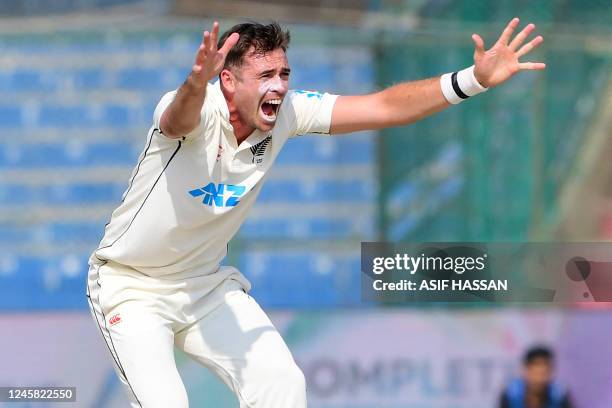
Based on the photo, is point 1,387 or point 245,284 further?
point 1,387

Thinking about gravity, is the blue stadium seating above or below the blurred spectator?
above

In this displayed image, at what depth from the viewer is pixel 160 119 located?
12.7ft

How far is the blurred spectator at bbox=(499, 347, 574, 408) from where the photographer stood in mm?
6129

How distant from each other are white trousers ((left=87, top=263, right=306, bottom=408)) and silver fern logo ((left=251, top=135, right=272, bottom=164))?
510 mm

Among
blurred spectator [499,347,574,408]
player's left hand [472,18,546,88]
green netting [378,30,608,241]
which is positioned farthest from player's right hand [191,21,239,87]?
blurred spectator [499,347,574,408]

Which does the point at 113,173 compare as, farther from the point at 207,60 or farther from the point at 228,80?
the point at 207,60

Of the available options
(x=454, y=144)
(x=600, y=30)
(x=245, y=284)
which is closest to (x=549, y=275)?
(x=454, y=144)

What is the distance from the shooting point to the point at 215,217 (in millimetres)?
4090

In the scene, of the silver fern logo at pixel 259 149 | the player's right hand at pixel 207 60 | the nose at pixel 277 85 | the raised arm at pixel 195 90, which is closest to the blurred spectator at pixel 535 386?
the silver fern logo at pixel 259 149

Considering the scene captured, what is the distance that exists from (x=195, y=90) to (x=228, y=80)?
1.72ft

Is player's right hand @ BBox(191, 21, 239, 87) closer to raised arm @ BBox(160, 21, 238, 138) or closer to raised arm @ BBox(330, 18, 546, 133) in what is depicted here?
raised arm @ BBox(160, 21, 238, 138)

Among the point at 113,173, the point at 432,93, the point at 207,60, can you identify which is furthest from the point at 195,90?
the point at 113,173

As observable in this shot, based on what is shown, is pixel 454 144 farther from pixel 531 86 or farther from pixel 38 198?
pixel 38 198

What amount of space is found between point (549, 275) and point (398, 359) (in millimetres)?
932
